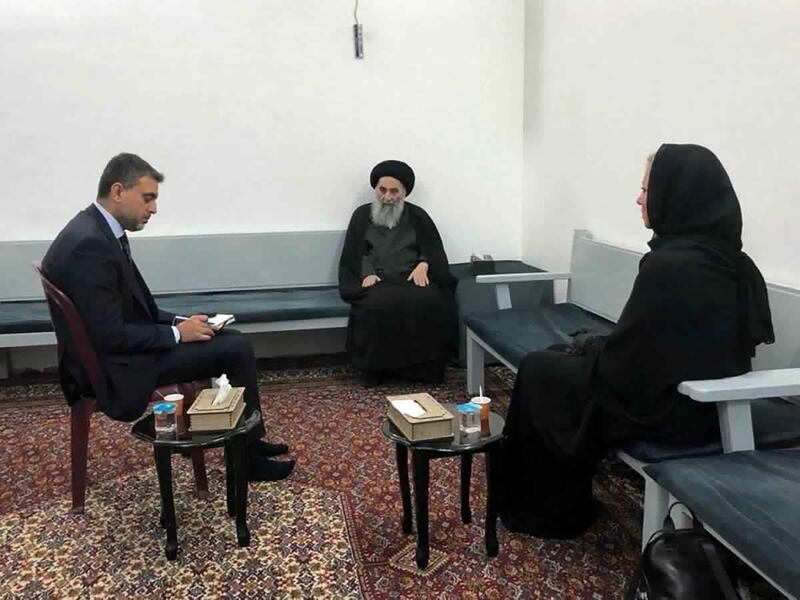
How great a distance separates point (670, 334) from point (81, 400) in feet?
6.57

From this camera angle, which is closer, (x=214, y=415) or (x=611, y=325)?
(x=214, y=415)

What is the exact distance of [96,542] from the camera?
2391mm

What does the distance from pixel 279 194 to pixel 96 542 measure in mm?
2531

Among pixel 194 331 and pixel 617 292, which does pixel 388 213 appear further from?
pixel 194 331

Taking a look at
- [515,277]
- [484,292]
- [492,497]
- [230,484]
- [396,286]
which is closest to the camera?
[492,497]

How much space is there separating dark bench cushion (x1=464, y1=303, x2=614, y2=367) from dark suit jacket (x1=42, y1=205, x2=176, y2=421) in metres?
1.46

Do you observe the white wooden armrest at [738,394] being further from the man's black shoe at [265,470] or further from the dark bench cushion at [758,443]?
the man's black shoe at [265,470]

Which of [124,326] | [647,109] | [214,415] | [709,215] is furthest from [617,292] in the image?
[124,326]

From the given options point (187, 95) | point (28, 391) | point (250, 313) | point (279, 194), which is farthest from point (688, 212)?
point (28, 391)

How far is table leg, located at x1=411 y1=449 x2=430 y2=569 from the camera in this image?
2111 mm

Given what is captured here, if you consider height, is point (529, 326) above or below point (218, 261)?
below

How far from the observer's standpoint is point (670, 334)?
2.01 meters

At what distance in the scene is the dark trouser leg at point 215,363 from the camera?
8.67 feet

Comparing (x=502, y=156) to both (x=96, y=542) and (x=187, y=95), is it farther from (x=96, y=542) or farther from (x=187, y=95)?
(x=96, y=542)
